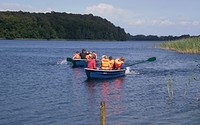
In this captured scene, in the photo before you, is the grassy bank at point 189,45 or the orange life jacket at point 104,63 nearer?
the orange life jacket at point 104,63

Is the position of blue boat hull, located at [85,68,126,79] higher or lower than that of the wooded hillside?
lower

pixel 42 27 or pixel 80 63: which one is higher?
pixel 42 27

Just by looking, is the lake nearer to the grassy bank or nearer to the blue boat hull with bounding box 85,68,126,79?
the blue boat hull with bounding box 85,68,126,79

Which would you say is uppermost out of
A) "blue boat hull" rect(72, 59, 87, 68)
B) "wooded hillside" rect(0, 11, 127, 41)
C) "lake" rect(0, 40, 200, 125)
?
"wooded hillside" rect(0, 11, 127, 41)

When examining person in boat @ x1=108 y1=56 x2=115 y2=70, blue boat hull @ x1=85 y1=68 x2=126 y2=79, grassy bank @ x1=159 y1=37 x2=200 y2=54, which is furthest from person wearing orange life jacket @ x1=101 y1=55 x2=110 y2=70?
grassy bank @ x1=159 y1=37 x2=200 y2=54

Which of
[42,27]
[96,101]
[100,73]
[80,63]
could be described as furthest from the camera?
[42,27]

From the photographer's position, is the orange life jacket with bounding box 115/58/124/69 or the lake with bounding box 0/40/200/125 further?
the orange life jacket with bounding box 115/58/124/69

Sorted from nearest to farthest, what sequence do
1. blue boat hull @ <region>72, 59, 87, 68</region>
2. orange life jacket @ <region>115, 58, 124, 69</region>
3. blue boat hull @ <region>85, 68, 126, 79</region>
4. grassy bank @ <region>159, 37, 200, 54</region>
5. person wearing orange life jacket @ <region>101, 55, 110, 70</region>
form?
blue boat hull @ <region>85, 68, 126, 79</region>, person wearing orange life jacket @ <region>101, 55, 110, 70</region>, orange life jacket @ <region>115, 58, 124, 69</region>, blue boat hull @ <region>72, 59, 87, 68</region>, grassy bank @ <region>159, 37, 200, 54</region>

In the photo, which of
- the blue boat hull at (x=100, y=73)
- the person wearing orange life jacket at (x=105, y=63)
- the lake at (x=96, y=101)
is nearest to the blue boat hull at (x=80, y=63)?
the lake at (x=96, y=101)

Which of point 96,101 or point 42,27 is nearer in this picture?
point 96,101

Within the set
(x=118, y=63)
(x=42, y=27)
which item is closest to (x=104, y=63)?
(x=118, y=63)

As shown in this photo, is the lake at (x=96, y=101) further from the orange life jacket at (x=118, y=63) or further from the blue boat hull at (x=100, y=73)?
the orange life jacket at (x=118, y=63)

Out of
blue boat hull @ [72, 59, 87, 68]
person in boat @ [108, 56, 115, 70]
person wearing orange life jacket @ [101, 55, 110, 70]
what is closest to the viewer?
person wearing orange life jacket @ [101, 55, 110, 70]

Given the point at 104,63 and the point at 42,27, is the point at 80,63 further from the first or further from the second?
the point at 42,27
